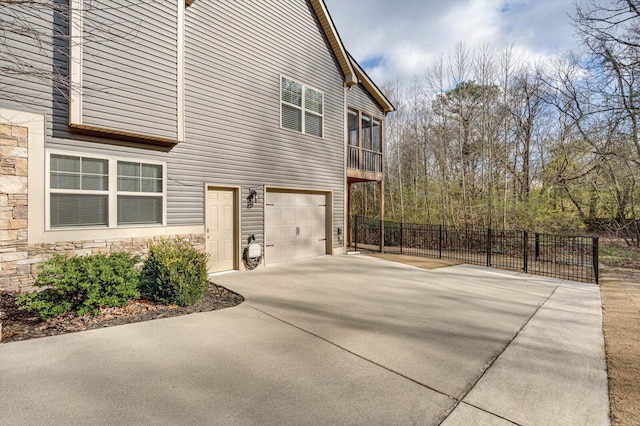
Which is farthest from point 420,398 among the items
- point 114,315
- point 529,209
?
point 529,209

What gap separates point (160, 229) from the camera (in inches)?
242

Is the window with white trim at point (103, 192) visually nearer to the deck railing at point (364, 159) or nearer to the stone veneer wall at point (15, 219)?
the stone veneer wall at point (15, 219)

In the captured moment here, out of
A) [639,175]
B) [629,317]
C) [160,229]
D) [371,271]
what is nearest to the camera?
[629,317]

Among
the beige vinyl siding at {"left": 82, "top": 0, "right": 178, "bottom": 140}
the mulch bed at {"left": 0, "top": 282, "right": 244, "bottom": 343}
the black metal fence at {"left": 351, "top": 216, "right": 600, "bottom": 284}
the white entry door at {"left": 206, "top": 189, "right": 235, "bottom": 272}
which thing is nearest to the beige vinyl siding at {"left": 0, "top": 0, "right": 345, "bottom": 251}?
the beige vinyl siding at {"left": 82, "top": 0, "right": 178, "bottom": 140}

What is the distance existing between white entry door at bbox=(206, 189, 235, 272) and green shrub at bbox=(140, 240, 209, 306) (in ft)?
6.88

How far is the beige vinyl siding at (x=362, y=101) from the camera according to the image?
433 inches

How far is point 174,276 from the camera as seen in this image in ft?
15.5

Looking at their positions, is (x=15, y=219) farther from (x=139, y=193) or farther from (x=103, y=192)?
(x=139, y=193)

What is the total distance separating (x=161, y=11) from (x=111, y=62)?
4.92ft

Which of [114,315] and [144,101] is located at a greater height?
[144,101]

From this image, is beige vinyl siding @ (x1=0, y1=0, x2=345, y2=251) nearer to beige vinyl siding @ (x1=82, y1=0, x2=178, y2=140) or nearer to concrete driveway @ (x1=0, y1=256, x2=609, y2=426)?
beige vinyl siding @ (x1=82, y1=0, x2=178, y2=140)

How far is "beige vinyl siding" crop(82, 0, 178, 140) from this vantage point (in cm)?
505

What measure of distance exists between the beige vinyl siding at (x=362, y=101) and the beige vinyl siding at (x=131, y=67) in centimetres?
633

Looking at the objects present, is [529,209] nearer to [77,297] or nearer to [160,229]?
[160,229]
